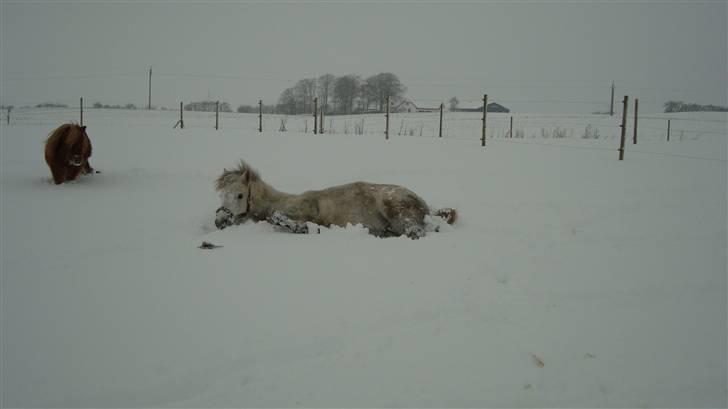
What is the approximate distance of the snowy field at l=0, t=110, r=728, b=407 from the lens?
7.94 ft

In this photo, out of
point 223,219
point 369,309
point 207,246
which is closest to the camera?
point 369,309

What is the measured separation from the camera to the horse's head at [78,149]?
Result: 9602 mm

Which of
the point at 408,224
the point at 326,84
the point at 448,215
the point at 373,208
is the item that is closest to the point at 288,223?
the point at 373,208

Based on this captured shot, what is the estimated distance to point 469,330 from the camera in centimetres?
302

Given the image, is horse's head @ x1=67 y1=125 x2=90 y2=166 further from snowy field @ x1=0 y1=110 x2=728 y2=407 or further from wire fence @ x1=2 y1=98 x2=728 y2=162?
wire fence @ x1=2 y1=98 x2=728 y2=162

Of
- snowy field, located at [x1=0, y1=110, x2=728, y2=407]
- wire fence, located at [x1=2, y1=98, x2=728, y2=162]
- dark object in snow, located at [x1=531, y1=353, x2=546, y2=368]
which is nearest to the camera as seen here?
snowy field, located at [x1=0, y1=110, x2=728, y2=407]

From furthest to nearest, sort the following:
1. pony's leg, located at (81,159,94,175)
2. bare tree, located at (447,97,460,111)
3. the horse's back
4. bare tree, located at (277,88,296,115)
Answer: bare tree, located at (447,97,460,111)
bare tree, located at (277,88,296,115)
pony's leg, located at (81,159,94,175)
the horse's back

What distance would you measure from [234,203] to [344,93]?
1961 inches

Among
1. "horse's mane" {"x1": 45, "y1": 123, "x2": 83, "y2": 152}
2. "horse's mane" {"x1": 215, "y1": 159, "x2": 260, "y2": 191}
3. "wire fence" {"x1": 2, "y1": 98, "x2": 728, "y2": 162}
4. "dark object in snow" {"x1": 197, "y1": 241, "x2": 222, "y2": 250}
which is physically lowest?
"dark object in snow" {"x1": 197, "y1": 241, "x2": 222, "y2": 250}

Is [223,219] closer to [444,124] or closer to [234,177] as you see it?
[234,177]

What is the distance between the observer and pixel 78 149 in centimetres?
978

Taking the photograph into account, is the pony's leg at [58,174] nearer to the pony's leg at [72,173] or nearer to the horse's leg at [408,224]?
the pony's leg at [72,173]

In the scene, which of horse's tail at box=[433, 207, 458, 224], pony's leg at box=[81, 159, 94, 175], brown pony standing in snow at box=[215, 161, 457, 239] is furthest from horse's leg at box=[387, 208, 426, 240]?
pony's leg at box=[81, 159, 94, 175]

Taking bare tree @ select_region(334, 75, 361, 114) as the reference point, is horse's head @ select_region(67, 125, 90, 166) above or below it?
below
